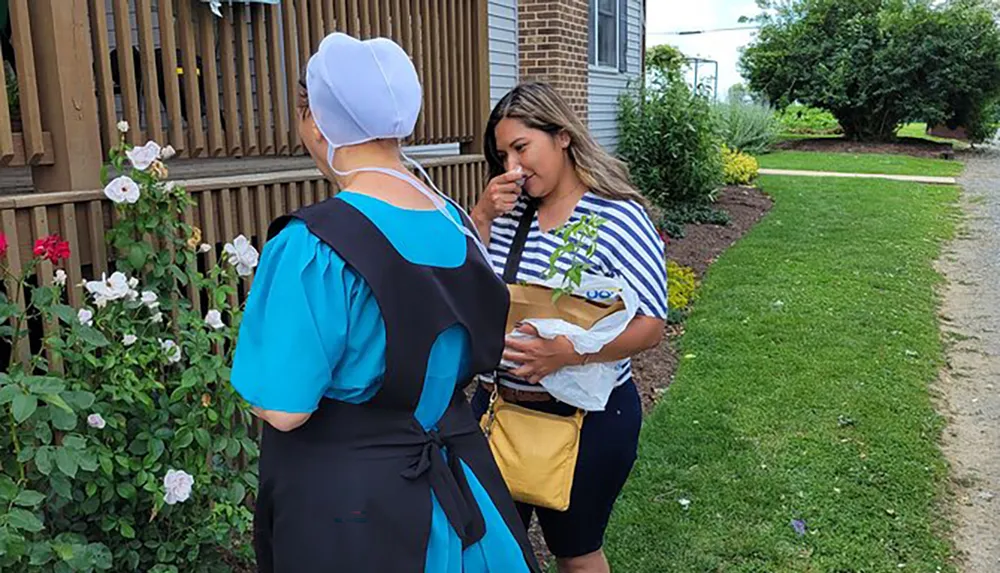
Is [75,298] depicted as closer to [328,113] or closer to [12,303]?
[12,303]

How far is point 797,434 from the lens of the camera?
5.00m

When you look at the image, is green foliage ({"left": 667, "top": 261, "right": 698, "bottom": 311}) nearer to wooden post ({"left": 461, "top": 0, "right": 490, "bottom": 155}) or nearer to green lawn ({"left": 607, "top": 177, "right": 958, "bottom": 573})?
green lawn ({"left": 607, "top": 177, "right": 958, "bottom": 573})

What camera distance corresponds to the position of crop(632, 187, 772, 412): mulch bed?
233 inches

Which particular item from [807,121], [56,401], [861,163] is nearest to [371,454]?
[56,401]

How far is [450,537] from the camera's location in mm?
1686

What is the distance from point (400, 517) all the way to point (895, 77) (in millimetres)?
28204

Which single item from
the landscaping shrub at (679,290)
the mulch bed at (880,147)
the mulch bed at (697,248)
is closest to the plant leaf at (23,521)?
the mulch bed at (697,248)

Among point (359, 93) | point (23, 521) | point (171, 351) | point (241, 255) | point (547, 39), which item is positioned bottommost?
point (23, 521)

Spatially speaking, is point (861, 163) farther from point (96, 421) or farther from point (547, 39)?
point (96, 421)

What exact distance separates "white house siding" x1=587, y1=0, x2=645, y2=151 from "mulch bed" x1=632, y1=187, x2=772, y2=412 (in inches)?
80.0

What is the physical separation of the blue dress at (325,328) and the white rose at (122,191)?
4.81ft

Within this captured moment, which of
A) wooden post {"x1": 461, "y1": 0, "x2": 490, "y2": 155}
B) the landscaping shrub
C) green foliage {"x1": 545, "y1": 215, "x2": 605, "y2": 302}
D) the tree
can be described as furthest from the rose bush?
the tree

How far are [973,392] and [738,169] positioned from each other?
1113 cm

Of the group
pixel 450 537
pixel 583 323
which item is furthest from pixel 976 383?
pixel 450 537
